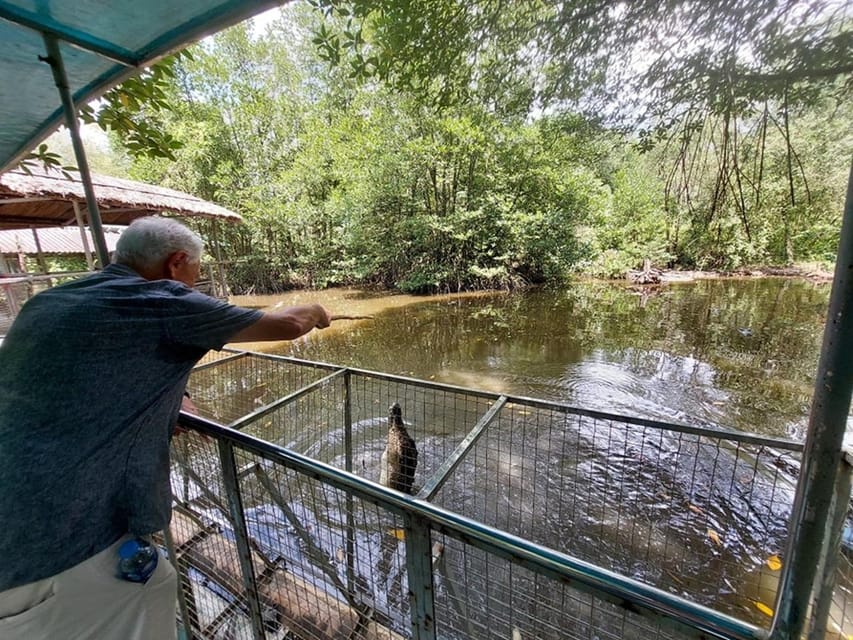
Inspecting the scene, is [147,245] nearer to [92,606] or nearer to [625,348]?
[92,606]

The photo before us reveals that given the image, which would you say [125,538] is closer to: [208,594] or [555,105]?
[208,594]

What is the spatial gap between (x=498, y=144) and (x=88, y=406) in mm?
12949

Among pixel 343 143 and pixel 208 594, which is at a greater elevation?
pixel 343 143

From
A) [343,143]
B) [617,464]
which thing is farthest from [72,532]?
[343,143]

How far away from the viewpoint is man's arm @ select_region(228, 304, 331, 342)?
99cm

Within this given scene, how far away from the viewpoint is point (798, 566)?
541 millimetres

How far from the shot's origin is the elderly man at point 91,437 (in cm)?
84

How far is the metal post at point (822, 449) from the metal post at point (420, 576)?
649mm

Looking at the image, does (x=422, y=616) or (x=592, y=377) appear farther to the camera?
(x=592, y=377)

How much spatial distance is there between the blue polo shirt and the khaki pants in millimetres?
35

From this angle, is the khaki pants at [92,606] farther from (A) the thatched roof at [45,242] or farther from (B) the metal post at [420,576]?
(A) the thatched roof at [45,242]

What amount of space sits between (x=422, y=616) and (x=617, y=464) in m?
3.18

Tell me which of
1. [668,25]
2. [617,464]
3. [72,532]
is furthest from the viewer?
[617,464]

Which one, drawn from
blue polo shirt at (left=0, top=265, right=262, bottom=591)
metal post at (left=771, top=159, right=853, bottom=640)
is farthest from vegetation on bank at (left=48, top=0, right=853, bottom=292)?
blue polo shirt at (left=0, top=265, right=262, bottom=591)
